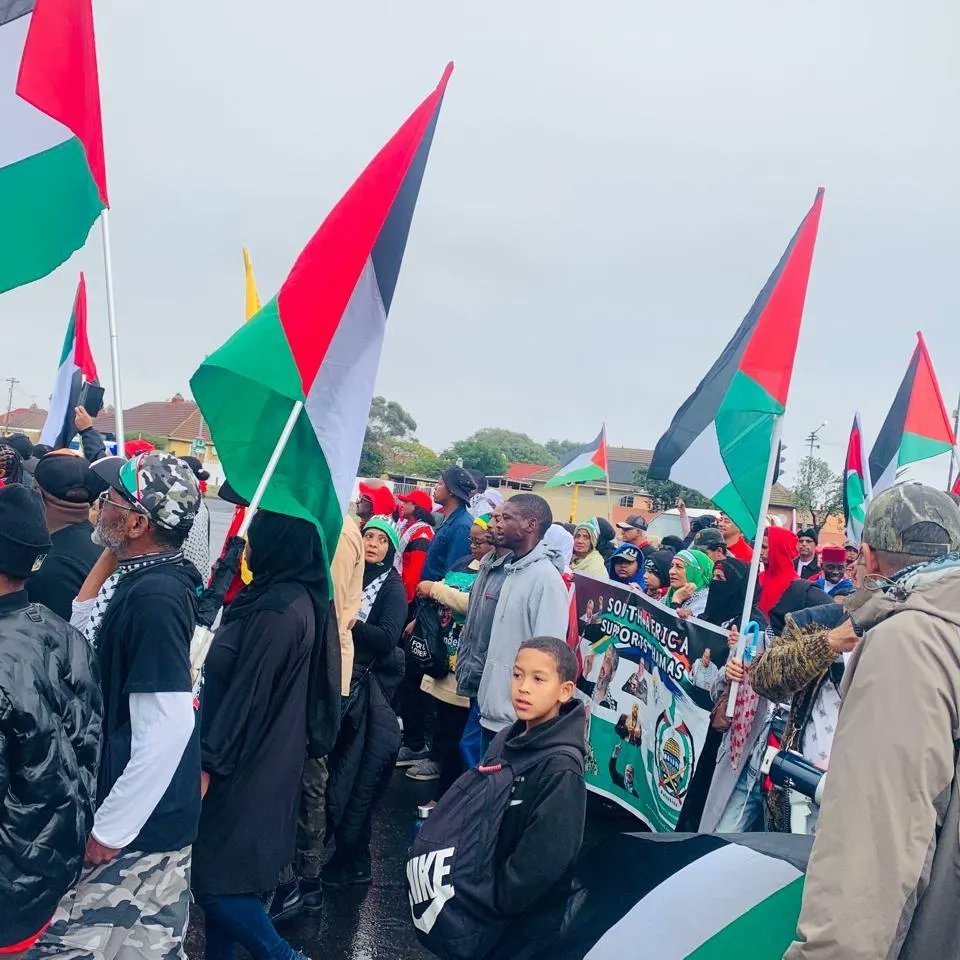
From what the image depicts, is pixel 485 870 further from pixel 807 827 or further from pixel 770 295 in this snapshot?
pixel 770 295

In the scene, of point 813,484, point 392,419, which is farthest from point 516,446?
point 813,484

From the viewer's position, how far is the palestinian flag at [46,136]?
4.02 meters

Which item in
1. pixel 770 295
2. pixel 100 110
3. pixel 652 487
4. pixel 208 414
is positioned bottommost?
pixel 652 487

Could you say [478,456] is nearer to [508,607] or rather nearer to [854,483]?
[854,483]

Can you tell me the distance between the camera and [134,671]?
2.76m

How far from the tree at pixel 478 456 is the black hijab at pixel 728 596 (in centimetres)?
6012

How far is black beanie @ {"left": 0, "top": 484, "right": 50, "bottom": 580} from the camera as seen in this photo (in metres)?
2.48

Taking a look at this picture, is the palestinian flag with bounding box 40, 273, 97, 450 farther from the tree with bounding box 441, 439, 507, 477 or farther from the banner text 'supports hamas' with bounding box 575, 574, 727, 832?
the tree with bounding box 441, 439, 507, 477

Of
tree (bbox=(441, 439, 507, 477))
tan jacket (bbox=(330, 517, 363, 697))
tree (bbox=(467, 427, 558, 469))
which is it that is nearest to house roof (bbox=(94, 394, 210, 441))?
tree (bbox=(441, 439, 507, 477))

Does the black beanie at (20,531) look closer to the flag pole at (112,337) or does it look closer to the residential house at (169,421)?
the flag pole at (112,337)

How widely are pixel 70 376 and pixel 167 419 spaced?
2811 inches

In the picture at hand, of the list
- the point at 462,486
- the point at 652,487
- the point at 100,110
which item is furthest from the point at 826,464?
the point at 100,110

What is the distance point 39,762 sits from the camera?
239 cm

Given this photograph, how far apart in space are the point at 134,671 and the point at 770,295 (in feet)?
12.6
